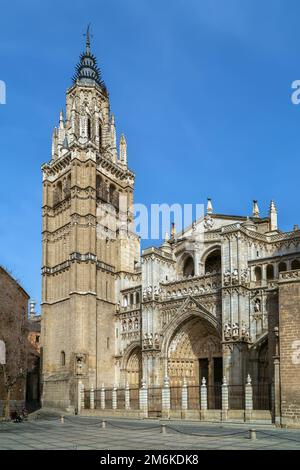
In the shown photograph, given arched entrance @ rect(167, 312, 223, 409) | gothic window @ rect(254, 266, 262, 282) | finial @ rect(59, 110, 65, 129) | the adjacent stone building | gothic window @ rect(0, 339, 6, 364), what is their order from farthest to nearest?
finial @ rect(59, 110, 65, 129) < arched entrance @ rect(167, 312, 223, 409) < gothic window @ rect(254, 266, 262, 282) < the adjacent stone building < gothic window @ rect(0, 339, 6, 364)

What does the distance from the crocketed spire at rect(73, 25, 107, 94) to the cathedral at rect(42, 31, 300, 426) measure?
0.13m

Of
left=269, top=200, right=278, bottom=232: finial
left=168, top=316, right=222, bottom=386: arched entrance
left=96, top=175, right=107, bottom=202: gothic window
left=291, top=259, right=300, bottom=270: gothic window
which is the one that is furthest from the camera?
left=96, top=175, right=107, bottom=202: gothic window

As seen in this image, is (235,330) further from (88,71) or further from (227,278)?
(88,71)

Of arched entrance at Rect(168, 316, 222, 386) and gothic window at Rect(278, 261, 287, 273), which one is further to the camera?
arched entrance at Rect(168, 316, 222, 386)

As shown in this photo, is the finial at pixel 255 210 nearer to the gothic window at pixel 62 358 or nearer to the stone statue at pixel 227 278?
the stone statue at pixel 227 278

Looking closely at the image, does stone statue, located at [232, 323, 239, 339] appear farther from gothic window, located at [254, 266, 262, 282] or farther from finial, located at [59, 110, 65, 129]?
finial, located at [59, 110, 65, 129]

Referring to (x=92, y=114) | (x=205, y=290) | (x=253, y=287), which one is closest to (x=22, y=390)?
(x=205, y=290)

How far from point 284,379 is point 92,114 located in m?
34.5

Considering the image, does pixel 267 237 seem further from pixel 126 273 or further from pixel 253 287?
pixel 126 273

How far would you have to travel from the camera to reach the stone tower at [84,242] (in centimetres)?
4434

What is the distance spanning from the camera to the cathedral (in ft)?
120

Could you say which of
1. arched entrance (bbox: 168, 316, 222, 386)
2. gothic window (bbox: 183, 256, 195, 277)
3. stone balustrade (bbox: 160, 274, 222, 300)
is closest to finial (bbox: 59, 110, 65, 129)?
gothic window (bbox: 183, 256, 195, 277)

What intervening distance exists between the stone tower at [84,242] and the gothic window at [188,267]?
5967 millimetres
